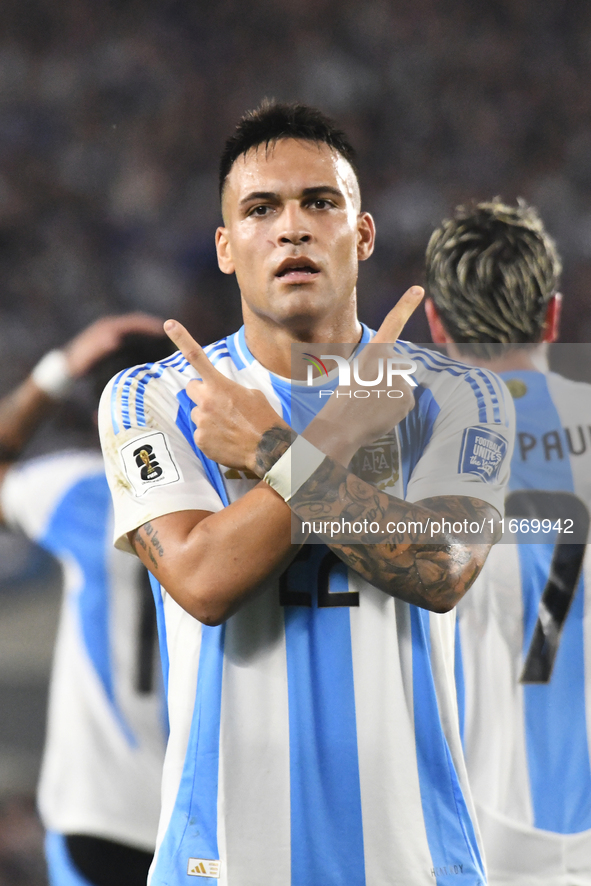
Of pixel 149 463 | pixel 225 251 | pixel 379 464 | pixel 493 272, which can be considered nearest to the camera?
pixel 149 463

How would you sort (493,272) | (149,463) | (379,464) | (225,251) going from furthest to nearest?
(493,272)
(225,251)
(379,464)
(149,463)

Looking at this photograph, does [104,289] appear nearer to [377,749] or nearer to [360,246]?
[360,246]

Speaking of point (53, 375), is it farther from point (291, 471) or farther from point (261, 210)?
point (291, 471)

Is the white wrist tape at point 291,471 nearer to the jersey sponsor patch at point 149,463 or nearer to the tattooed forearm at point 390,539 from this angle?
the tattooed forearm at point 390,539

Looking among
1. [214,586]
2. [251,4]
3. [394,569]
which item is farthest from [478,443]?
[251,4]

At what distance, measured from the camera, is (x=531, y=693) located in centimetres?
161

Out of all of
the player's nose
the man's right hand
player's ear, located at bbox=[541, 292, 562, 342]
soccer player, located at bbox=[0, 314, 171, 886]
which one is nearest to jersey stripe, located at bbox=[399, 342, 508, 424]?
the man's right hand

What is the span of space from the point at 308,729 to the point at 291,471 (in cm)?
40

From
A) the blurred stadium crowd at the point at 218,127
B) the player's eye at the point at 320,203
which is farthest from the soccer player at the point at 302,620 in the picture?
the blurred stadium crowd at the point at 218,127

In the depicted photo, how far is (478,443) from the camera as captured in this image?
3.74ft

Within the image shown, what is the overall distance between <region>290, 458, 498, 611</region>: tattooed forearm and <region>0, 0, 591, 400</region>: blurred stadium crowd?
743 millimetres

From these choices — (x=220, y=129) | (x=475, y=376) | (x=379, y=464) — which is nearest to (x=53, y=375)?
(x=220, y=129)

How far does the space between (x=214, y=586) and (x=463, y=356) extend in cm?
94

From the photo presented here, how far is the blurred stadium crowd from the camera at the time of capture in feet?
5.58
